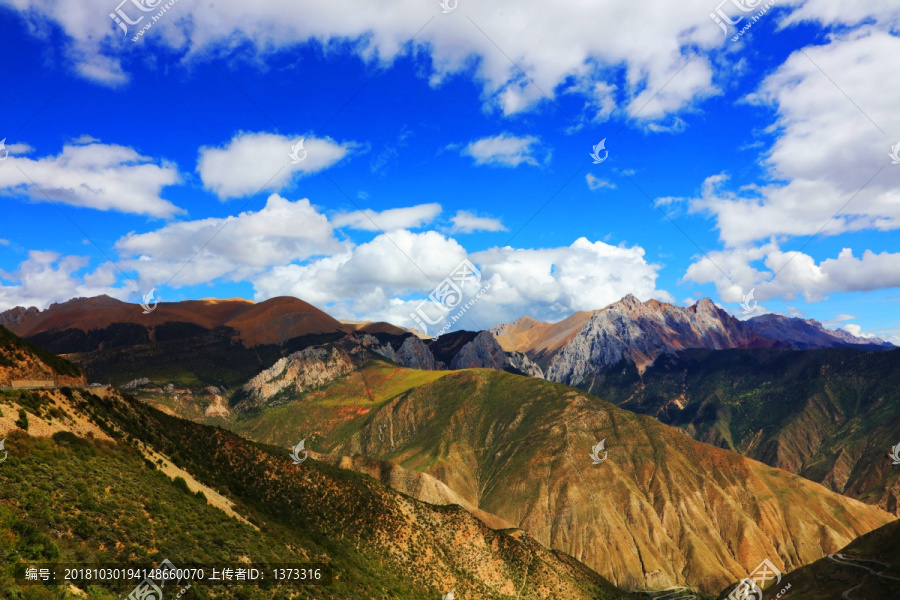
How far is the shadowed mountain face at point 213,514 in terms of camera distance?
39.0 meters

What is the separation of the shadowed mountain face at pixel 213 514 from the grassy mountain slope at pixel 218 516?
160 millimetres

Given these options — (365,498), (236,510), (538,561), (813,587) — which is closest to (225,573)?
(236,510)

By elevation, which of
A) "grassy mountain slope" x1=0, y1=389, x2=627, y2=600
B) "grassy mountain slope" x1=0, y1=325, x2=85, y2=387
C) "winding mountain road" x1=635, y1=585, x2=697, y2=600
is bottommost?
"winding mountain road" x1=635, y1=585, x2=697, y2=600

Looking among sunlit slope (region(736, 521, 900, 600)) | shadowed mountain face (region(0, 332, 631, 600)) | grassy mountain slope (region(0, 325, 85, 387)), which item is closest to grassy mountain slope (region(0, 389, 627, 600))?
shadowed mountain face (region(0, 332, 631, 600))

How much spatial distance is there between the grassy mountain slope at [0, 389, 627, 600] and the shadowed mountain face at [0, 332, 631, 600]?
160 mm

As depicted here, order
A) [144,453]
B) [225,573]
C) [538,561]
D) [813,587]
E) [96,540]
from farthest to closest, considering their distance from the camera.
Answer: [538,561] < [813,587] < [144,453] < [225,573] < [96,540]

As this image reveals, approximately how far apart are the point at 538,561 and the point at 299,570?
6925cm

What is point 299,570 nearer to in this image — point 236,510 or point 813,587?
point 236,510

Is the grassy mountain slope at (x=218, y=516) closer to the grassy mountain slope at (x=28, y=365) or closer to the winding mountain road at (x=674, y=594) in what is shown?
the grassy mountain slope at (x=28, y=365)

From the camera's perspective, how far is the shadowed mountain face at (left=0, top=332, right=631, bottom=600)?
3900 centimetres

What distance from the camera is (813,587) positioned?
339 feet

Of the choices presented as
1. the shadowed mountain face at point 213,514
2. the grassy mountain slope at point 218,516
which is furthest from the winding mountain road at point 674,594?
the shadowed mountain face at point 213,514

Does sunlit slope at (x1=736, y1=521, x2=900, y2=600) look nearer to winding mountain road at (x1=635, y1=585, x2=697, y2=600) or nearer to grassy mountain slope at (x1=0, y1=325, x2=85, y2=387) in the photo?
winding mountain road at (x1=635, y1=585, x2=697, y2=600)

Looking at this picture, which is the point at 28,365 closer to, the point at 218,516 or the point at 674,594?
the point at 218,516
